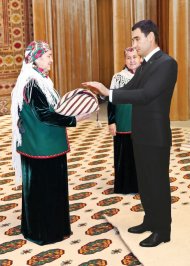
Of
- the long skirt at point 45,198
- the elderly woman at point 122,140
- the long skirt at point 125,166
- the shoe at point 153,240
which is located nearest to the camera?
the shoe at point 153,240

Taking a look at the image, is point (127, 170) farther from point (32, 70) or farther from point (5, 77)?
point (5, 77)

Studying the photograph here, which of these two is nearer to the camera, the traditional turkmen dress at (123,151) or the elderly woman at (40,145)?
the elderly woman at (40,145)

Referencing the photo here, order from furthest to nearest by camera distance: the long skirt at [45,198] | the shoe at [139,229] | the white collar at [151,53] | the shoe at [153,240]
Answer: the shoe at [139,229]
the long skirt at [45,198]
the shoe at [153,240]
the white collar at [151,53]

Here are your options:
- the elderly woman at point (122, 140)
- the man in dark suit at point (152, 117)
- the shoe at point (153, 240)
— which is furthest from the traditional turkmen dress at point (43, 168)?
the elderly woman at point (122, 140)

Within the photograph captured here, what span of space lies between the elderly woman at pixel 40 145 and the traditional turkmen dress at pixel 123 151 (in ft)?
4.49

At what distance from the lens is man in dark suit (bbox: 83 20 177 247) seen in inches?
141

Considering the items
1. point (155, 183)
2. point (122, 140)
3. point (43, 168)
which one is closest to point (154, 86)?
point (155, 183)

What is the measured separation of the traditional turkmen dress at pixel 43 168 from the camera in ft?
13.0

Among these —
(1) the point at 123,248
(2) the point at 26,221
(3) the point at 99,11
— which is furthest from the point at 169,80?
(3) the point at 99,11

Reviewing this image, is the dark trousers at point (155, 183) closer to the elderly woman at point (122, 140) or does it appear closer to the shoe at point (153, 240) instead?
the shoe at point (153, 240)

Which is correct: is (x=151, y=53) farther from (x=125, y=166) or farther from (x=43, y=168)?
(x=125, y=166)

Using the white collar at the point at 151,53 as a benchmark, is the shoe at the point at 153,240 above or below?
below

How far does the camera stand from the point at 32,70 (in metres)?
4.01

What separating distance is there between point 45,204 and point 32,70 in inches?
43.3
